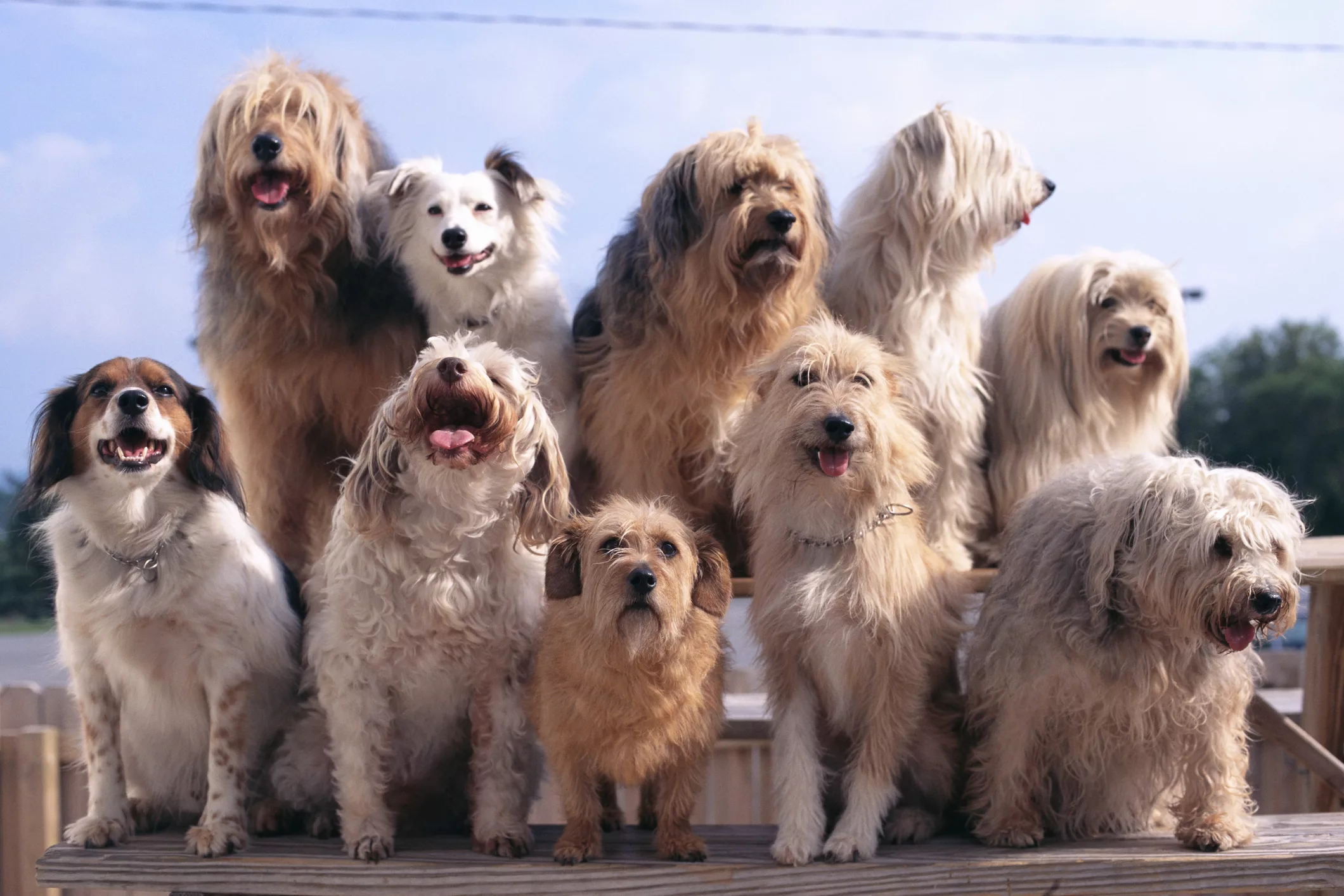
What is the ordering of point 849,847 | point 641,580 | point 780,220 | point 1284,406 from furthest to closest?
point 1284,406, point 780,220, point 849,847, point 641,580

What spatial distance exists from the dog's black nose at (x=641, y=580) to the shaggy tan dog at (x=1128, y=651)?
105cm

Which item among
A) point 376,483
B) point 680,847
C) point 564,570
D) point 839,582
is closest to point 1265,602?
point 839,582

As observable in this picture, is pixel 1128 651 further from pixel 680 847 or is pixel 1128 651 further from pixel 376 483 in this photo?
pixel 376 483

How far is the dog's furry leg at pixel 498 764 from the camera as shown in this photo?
125 inches

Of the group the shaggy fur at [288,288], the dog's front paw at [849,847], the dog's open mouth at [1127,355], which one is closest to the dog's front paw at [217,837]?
the shaggy fur at [288,288]

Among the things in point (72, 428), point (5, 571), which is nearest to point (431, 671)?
point (72, 428)

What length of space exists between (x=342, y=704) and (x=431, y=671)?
0.25 metres

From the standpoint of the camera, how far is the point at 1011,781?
3.21m

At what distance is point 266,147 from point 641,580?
2.14 meters

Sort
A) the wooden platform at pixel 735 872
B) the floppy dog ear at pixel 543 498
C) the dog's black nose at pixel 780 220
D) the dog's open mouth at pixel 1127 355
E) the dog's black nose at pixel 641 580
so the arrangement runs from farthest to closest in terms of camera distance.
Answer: the dog's open mouth at pixel 1127 355 → the dog's black nose at pixel 780 220 → the floppy dog ear at pixel 543 498 → the wooden platform at pixel 735 872 → the dog's black nose at pixel 641 580

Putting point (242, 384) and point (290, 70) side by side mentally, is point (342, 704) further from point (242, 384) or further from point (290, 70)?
point (290, 70)

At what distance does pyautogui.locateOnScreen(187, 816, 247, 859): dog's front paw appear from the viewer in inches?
123

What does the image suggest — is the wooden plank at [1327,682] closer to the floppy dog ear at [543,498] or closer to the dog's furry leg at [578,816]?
the dog's furry leg at [578,816]

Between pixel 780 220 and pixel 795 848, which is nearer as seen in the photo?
pixel 795 848
